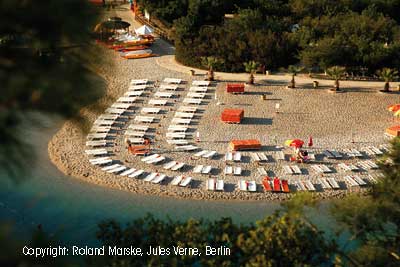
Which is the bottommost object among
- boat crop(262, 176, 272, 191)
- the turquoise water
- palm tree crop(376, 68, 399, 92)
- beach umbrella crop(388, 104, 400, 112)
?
the turquoise water

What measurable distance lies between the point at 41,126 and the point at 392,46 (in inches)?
1057

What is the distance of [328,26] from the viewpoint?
31.2 m

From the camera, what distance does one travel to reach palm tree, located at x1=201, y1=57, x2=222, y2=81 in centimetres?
2711

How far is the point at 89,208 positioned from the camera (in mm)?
16438

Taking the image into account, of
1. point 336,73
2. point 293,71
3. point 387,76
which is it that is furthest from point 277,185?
point 387,76

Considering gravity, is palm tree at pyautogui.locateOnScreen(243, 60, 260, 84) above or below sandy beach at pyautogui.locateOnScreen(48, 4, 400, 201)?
above

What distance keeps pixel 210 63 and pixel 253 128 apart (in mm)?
6263

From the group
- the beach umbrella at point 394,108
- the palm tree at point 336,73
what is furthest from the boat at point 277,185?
the palm tree at point 336,73

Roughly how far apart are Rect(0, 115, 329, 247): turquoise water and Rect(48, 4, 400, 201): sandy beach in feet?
1.40

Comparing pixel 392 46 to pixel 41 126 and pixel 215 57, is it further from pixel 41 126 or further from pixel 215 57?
pixel 41 126

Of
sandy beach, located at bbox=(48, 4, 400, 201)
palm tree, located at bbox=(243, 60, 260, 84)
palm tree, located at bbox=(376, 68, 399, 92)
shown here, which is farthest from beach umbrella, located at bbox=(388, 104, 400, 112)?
palm tree, located at bbox=(243, 60, 260, 84)

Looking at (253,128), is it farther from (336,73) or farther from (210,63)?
(210,63)

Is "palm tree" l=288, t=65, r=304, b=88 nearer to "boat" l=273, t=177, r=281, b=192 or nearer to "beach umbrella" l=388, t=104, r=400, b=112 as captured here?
"beach umbrella" l=388, t=104, r=400, b=112

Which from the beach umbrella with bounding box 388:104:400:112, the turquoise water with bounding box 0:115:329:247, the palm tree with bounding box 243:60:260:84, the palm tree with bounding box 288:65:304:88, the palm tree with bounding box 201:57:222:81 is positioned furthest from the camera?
the palm tree with bounding box 201:57:222:81
